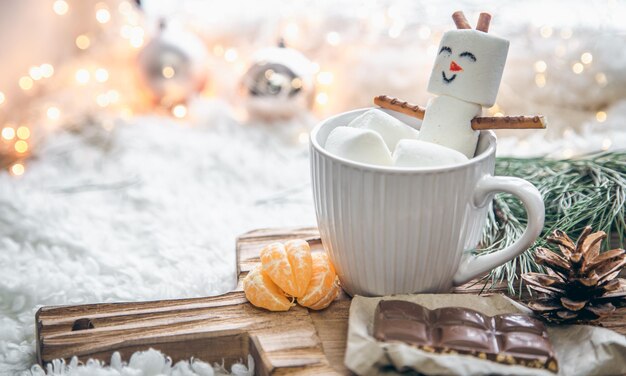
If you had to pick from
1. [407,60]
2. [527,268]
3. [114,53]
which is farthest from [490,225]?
[114,53]

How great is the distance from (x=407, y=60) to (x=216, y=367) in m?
0.96

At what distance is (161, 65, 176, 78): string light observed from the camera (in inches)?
60.7

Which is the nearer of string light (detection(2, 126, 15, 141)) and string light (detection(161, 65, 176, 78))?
string light (detection(2, 126, 15, 141))

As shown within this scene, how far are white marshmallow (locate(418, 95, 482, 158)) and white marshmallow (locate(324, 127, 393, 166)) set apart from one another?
0.07 metres

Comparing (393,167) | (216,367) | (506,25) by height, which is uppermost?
(506,25)

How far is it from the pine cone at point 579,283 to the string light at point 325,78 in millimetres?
898

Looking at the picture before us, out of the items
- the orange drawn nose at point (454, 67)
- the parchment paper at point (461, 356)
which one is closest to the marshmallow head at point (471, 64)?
the orange drawn nose at point (454, 67)

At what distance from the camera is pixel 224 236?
3.55ft

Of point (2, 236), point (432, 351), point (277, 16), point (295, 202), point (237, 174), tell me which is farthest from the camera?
point (277, 16)

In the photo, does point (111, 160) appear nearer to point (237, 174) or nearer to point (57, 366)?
point (237, 174)

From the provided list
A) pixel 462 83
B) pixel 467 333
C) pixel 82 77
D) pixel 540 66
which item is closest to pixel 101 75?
pixel 82 77

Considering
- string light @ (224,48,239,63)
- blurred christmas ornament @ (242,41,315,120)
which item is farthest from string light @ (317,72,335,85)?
string light @ (224,48,239,63)

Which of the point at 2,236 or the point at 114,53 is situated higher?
the point at 114,53

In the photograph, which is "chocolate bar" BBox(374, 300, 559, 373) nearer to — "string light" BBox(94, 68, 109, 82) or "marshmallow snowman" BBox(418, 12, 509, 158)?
"marshmallow snowman" BBox(418, 12, 509, 158)
